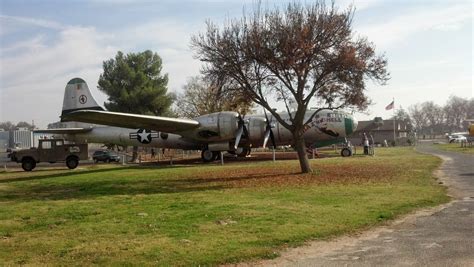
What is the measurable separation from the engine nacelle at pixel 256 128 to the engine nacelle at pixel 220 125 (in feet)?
5.11

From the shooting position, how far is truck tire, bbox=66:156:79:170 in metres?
34.9

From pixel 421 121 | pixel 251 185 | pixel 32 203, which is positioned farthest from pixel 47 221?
pixel 421 121

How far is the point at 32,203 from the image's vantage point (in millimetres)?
14664

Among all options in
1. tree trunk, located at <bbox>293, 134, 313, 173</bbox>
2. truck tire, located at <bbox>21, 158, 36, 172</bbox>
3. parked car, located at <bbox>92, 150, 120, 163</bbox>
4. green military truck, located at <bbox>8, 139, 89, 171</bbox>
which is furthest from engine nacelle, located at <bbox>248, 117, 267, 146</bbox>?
parked car, located at <bbox>92, 150, 120, 163</bbox>

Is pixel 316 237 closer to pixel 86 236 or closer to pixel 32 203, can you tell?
pixel 86 236

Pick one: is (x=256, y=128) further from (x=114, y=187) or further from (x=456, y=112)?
(x=456, y=112)

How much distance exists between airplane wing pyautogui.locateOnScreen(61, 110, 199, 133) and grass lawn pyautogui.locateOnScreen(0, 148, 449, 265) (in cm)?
374

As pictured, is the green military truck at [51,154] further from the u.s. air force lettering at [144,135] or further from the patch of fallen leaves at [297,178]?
the patch of fallen leaves at [297,178]

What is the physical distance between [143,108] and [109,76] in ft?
18.0

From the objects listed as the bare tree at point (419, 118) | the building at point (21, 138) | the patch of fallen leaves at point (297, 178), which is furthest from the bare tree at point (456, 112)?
the patch of fallen leaves at point (297, 178)

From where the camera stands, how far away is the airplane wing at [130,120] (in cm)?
2218

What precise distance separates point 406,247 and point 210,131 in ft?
85.8

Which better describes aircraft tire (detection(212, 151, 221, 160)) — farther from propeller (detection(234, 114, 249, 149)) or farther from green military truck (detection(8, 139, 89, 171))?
green military truck (detection(8, 139, 89, 171))

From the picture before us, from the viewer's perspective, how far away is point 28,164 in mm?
34969
